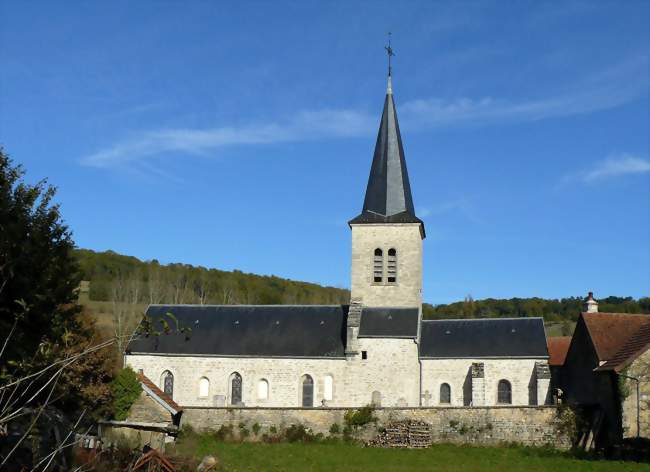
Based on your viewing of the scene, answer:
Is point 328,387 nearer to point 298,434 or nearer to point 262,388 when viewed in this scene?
point 262,388

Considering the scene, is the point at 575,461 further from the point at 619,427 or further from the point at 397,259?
the point at 397,259

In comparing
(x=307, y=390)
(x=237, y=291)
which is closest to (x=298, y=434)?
(x=307, y=390)

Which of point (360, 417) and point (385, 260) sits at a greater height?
point (385, 260)

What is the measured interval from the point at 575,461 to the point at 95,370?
15798mm

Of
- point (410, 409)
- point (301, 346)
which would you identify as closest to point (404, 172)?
point (301, 346)

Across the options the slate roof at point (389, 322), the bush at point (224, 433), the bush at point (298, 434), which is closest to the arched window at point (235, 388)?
the bush at point (224, 433)

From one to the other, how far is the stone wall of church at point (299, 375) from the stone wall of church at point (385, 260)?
294 centimetres

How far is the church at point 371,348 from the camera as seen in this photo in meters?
31.9

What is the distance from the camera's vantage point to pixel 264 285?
89.5 metres

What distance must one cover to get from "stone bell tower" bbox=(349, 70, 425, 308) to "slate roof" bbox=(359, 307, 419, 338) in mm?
523

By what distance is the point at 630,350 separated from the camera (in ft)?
75.2

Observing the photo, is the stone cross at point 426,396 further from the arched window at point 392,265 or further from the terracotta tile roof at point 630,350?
the terracotta tile roof at point 630,350

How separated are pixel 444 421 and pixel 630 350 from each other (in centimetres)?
694

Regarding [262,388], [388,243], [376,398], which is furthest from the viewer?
[388,243]
